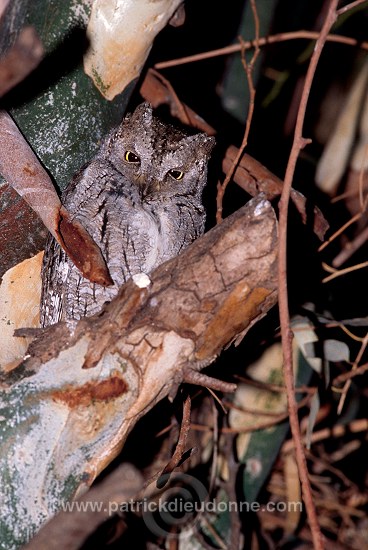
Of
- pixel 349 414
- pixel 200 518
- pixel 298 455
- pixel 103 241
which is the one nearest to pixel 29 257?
pixel 103 241

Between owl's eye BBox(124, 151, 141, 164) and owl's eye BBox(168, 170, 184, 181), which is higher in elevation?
owl's eye BBox(124, 151, 141, 164)

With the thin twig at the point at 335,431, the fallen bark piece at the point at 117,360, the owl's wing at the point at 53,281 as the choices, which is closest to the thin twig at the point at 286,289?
the fallen bark piece at the point at 117,360

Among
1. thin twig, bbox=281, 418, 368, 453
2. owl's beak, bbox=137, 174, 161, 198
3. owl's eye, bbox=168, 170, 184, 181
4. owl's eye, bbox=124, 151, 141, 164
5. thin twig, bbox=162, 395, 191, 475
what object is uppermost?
owl's eye, bbox=124, 151, 141, 164

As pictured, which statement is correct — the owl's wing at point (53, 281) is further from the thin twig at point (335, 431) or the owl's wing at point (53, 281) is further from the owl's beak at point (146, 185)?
the thin twig at point (335, 431)

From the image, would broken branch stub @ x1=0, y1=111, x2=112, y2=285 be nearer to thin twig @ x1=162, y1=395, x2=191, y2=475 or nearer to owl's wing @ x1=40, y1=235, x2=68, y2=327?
owl's wing @ x1=40, y1=235, x2=68, y2=327

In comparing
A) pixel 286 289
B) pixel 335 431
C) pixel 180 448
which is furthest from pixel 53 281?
pixel 335 431

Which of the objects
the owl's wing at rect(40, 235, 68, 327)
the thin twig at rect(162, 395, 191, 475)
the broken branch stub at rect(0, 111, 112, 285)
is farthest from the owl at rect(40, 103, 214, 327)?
the thin twig at rect(162, 395, 191, 475)

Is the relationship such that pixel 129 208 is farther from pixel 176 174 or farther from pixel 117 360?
pixel 117 360

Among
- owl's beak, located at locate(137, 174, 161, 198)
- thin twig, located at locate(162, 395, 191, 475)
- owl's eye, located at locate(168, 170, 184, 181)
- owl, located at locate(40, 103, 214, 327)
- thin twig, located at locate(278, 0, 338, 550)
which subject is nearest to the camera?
thin twig, located at locate(278, 0, 338, 550)
